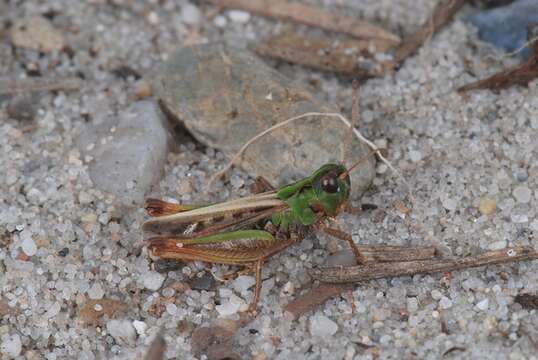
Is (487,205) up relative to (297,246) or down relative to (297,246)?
up

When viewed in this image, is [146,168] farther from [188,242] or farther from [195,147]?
[188,242]

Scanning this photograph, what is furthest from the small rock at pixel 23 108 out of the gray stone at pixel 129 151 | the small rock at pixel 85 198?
the small rock at pixel 85 198

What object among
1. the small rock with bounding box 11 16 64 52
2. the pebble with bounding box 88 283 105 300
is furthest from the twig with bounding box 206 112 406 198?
the small rock with bounding box 11 16 64 52

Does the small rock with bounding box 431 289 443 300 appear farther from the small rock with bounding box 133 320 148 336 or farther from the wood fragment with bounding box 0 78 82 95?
the wood fragment with bounding box 0 78 82 95

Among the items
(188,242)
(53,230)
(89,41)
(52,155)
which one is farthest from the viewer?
(89,41)

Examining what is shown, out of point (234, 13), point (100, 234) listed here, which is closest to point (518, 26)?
point (234, 13)

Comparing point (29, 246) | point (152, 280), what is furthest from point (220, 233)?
point (29, 246)

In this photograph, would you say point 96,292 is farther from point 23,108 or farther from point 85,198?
point 23,108
